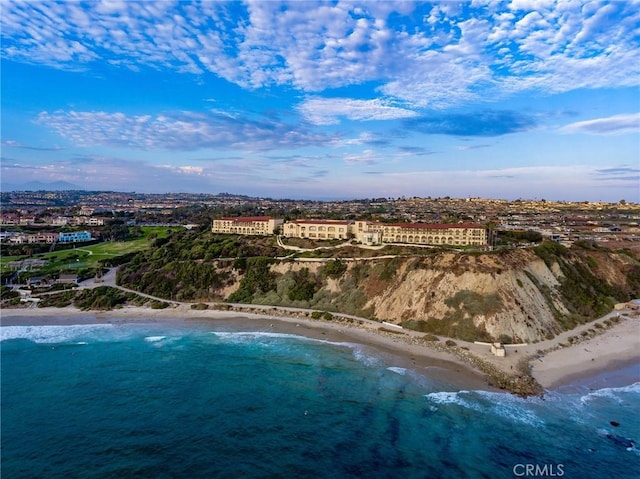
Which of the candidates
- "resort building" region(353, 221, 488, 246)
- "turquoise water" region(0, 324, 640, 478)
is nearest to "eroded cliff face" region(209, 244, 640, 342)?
"turquoise water" region(0, 324, 640, 478)

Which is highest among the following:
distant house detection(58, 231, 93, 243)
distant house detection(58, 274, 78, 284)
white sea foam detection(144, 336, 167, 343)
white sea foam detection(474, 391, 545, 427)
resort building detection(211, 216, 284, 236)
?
resort building detection(211, 216, 284, 236)

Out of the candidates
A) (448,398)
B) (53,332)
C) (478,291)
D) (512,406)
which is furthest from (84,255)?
(512,406)

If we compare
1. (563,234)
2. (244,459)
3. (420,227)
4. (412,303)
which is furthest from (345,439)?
(563,234)

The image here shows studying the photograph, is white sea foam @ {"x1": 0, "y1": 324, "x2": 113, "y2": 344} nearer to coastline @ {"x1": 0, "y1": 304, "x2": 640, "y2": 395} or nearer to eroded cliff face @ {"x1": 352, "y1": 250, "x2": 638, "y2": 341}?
coastline @ {"x1": 0, "y1": 304, "x2": 640, "y2": 395}

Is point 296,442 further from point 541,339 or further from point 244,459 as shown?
point 541,339

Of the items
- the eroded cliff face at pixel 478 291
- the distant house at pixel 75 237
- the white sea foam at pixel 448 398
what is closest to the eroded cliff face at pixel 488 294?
the eroded cliff face at pixel 478 291

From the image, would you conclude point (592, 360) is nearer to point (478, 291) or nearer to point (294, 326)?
point (478, 291)

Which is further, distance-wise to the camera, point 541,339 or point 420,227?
point 420,227
